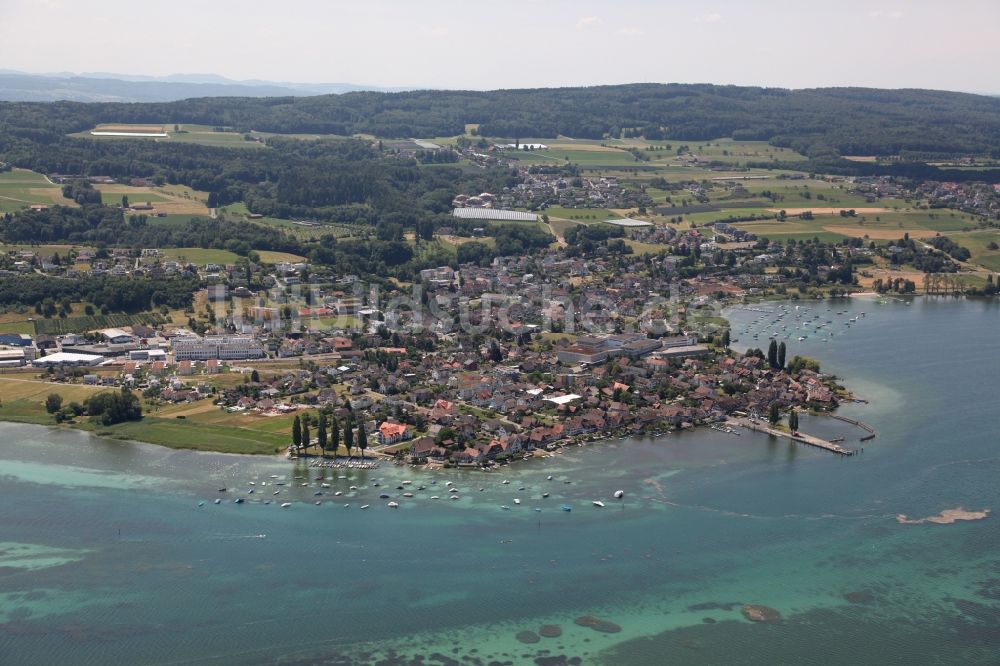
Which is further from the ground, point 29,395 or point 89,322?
point 89,322

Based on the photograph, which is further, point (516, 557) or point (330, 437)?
point (330, 437)

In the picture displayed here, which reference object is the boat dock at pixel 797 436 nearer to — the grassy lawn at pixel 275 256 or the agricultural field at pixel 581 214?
the grassy lawn at pixel 275 256

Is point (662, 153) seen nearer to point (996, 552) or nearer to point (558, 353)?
point (558, 353)

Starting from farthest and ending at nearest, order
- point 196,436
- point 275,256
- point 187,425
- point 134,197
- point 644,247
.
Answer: point 134,197 → point 644,247 → point 275,256 → point 187,425 → point 196,436

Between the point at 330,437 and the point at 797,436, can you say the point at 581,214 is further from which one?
the point at 330,437

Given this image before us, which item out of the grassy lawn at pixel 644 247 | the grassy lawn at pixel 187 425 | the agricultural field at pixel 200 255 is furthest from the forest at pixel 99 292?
the grassy lawn at pixel 644 247

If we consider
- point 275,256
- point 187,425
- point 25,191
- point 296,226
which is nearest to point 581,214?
point 296,226

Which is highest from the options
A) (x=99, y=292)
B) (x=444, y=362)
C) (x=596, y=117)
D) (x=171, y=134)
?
(x=596, y=117)

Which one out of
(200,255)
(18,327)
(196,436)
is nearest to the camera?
(196,436)

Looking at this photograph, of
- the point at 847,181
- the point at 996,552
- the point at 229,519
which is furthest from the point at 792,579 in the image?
Result: the point at 847,181
